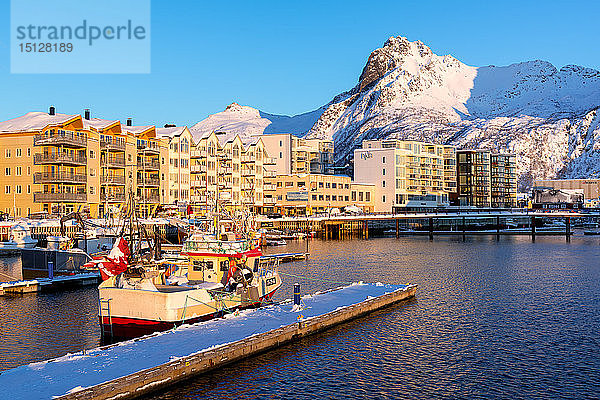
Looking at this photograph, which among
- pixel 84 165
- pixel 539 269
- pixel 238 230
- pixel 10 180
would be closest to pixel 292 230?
pixel 84 165

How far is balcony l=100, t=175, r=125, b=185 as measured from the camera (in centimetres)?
12419

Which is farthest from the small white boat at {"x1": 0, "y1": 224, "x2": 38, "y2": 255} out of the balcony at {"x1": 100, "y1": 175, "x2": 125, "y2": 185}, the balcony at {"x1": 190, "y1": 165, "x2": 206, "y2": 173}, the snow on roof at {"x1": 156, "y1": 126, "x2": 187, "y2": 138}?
the balcony at {"x1": 190, "y1": 165, "x2": 206, "y2": 173}

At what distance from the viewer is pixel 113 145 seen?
126 metres

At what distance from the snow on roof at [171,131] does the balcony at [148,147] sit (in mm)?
6928

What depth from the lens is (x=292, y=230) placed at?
157 m

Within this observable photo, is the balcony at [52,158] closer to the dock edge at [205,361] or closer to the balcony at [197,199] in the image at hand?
the balcony at [197,199]

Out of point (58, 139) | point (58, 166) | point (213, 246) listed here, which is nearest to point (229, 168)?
point (58, 166)

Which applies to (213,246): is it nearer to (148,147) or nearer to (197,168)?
(148,147)

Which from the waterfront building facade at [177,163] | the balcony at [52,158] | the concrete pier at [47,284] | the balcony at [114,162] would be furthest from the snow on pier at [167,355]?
the waterfront building facade at [177,163]

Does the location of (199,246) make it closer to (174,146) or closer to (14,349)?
(14,349)

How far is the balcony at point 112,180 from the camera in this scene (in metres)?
124

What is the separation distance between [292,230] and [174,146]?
34.9 m

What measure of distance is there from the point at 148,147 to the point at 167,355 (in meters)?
107

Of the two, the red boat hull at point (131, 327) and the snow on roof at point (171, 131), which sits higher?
the snow on roof at point (171, 131)
